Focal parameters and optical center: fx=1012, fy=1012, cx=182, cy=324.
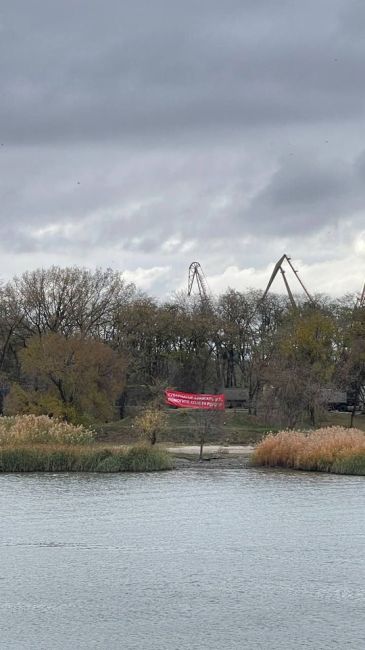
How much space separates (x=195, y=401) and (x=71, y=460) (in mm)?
34416

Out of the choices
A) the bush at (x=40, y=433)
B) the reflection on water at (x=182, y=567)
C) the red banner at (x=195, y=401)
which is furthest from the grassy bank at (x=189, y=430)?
the reflection on water at (x=182, y=567)

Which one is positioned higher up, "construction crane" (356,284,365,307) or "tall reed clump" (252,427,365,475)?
"construction crane" (356,284,365,307)

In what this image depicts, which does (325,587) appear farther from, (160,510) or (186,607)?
(160,510)

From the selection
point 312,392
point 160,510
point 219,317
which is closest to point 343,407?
point 219,317

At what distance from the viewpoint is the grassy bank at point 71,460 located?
58.1 metres

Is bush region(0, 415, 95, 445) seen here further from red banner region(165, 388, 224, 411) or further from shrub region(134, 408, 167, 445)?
red banner region(165, 388, 224, 411)

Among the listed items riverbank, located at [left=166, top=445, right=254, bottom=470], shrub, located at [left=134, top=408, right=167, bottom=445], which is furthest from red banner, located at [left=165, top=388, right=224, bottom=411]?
shrub, located at [left=134, top=408, right=167, bottom=445]

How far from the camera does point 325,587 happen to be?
28094 mm

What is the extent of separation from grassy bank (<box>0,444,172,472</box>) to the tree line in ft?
79.5

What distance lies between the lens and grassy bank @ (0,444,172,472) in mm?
58094

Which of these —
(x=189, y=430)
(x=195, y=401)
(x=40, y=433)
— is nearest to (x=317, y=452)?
(x=40, y=433)

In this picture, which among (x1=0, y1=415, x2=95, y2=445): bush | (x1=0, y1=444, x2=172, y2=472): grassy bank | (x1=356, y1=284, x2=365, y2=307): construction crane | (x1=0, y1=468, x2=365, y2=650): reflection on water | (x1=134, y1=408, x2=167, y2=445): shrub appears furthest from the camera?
(x1=356, y1=284, x2=365, y2=307): construction crane

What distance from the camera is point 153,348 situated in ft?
364

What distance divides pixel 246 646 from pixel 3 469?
3792 cm
